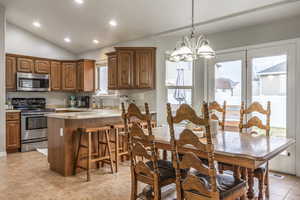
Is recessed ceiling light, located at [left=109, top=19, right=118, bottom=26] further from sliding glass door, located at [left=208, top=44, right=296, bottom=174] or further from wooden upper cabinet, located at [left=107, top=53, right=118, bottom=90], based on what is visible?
sliding glass door, located at [left=208, top=44, right=296, bottom=174]

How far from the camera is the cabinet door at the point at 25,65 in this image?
19.0 ft

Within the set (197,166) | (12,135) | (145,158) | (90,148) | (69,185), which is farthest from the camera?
(12,135)

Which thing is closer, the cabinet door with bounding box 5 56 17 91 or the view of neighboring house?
the view of neighboring house

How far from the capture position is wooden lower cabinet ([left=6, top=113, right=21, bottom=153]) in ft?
16.8

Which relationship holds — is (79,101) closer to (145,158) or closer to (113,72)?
(113,72)

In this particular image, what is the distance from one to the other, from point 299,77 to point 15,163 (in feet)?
17.4

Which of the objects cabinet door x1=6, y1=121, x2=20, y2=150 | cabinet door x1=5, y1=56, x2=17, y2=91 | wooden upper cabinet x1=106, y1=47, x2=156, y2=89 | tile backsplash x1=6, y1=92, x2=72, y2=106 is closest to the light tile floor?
cabinet door x1=6, y1=121, x2=20, y2=150

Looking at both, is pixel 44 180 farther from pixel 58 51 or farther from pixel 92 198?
pixel 58 51

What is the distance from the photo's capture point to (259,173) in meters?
2.46

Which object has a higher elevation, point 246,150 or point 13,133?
point 246,150

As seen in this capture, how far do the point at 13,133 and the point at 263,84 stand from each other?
5.47 meters

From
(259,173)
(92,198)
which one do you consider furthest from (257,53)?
(92,198)

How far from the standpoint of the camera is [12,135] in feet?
17.0

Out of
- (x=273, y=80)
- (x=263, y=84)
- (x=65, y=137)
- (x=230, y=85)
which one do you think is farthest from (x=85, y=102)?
(x=273, y=80)
